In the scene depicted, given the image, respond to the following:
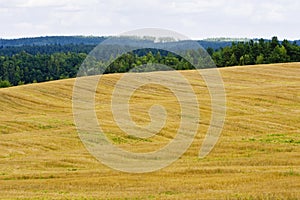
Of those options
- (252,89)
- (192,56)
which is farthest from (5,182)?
(192,56)

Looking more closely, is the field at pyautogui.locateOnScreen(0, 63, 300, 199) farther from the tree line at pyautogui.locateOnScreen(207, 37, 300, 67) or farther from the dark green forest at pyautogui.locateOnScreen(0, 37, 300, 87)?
the dark green forest at pyautogui.locateOnScreen(0, 37, 300, 87)

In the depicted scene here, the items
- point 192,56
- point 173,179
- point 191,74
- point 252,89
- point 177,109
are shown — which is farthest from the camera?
point 192,56

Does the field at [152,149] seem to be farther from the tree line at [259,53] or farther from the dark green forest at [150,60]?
the dark green forest at [150,60]

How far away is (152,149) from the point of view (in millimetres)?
31031

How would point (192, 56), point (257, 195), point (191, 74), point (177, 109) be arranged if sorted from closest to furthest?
point (257, 195), point (177, 109), point (191, 74), point (192, 56)

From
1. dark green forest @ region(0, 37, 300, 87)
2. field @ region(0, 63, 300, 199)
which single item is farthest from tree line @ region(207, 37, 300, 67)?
field @ region(0, 63, 300, 199)

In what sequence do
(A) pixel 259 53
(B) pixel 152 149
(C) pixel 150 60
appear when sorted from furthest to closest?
(C) pixel 150 60, (A) pixel 259 53, (B) pixel 152 149

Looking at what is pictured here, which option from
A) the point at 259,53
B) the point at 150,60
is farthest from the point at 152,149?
the point at 150,60

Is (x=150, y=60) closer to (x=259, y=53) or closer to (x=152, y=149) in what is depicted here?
(x=259, y=53)

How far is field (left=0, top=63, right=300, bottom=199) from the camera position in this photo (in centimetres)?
2012

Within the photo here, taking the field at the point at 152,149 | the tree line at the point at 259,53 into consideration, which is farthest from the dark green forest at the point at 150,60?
the field at the point at 152,149

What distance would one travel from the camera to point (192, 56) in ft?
415

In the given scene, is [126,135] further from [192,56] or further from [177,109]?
[192,56]

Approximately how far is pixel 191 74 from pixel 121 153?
44.1 metres
